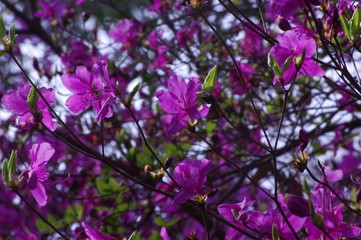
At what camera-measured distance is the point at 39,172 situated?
1771 mm

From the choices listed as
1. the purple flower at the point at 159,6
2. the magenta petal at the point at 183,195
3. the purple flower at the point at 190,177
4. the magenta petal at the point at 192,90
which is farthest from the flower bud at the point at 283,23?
the purple flower at the point at 159,6

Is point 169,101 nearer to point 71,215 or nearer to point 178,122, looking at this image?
point 178,122

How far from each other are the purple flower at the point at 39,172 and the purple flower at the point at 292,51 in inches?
29.9

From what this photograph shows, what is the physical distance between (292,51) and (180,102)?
38 cm

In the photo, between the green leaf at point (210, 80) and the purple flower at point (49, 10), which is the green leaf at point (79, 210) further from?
the green leaf at point (210, 80)

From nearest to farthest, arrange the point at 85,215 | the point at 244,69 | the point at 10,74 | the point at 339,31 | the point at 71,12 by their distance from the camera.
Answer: the point at 339,31 → the point at 244,69 → the point at 85,215 → the point at 71,12 → the point at 10,74

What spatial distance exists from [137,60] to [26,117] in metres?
2.03

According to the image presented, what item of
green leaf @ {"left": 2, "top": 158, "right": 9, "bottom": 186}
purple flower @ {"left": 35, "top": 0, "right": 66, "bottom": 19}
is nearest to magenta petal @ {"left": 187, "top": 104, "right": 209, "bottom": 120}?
green leaf @ {"left": 2, "top": 158, "right": 9, "bottom": 186}

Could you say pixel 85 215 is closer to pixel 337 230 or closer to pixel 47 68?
pixel 47 68

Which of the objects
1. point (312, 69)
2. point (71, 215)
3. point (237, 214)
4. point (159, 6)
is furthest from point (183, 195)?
point (159, 6)

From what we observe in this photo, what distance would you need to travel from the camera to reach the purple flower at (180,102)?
1713mm

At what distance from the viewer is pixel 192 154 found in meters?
3.15

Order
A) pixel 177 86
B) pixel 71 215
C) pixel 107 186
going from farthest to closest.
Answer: pixel 71 215, pixel 107 186, pixel 177 86

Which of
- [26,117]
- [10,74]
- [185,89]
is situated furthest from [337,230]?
[10,74]
